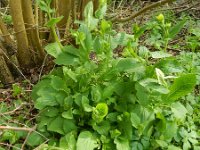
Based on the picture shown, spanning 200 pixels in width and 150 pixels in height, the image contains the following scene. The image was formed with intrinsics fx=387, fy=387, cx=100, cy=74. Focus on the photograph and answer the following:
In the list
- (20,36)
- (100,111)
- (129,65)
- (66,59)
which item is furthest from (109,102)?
(20,36)

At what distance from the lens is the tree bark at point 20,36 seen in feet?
8.06

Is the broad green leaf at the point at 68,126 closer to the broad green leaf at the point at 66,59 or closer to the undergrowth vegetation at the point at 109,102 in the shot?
the undergrowth vegetation at the point at 109,102

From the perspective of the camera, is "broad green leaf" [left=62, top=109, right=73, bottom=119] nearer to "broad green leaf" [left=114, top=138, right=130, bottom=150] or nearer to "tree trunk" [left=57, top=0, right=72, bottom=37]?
"broad green leaf" [left=114, top=138, right=130, bottom=150]

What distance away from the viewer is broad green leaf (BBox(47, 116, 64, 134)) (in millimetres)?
2104

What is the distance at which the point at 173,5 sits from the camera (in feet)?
13.0

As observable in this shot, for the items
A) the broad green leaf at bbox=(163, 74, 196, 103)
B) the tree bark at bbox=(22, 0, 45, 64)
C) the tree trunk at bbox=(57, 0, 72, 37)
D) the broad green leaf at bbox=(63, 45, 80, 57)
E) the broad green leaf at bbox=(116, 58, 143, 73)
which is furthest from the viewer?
the tree trunk at bbox=(57, 0, 72, 37)

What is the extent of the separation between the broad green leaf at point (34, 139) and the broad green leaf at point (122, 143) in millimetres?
418

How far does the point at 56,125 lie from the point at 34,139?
15cm

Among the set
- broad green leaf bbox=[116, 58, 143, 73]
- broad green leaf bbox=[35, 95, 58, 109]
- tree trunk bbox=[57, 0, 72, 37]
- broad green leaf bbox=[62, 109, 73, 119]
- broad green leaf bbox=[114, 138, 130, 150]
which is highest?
tree trunk bbox=[57, 0, 72, 37]

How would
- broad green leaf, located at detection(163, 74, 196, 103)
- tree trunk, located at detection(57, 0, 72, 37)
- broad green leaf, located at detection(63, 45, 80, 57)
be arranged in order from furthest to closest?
tree trunk, located at detection(57, 0, 72, 37)
broad green leaf, located at detection(63, 45, 80, 57)
broad green leaf, located at detection(163, 74, 196, 103)

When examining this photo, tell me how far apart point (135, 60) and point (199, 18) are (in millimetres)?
1803

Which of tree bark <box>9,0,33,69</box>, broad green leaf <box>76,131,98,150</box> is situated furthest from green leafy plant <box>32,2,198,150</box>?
tree bark <box>9,0,33,69</box>

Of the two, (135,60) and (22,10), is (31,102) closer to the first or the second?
(22,10)

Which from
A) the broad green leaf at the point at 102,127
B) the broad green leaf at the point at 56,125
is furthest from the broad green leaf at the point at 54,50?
the broad green leaf at the point at 102,127
